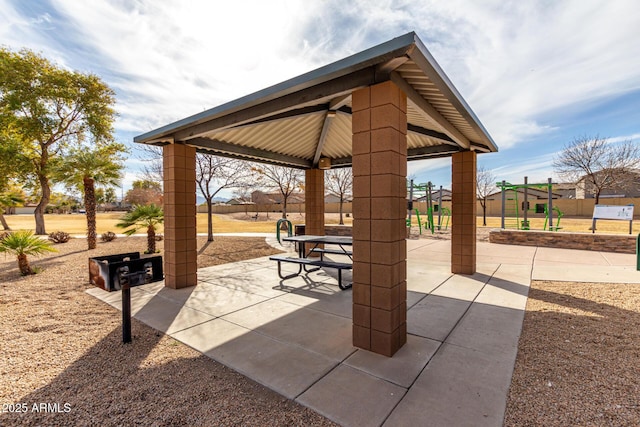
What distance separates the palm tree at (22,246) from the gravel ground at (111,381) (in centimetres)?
307

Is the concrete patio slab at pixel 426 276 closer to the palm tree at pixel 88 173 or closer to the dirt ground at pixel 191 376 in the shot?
the dirt ground at pixel 191 376

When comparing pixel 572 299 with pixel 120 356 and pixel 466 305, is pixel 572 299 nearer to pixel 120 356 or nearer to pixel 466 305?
pixel 466 305

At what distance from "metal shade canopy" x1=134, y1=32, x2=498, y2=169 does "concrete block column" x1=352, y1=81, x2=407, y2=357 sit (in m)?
0.30

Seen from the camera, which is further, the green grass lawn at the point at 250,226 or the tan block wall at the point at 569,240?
the green grass lawn at the point at 250,226

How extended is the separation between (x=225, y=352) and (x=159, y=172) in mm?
14742

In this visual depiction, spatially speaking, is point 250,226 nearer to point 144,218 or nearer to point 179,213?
point 144,218

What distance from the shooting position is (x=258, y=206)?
5103 centimetres

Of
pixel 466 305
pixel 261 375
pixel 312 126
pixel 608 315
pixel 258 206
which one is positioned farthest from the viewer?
pixel 258 206

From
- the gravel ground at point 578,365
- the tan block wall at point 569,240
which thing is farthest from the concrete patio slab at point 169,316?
the tan block wall at point 569,240

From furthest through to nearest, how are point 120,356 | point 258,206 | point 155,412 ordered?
point 258,206, point 120,356, point 155,412

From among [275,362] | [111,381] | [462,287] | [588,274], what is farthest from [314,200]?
[588,274]

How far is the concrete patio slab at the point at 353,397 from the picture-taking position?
7.02 feet

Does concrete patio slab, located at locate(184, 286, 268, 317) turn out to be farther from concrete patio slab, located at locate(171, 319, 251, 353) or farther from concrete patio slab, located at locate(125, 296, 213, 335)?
concrete patio slab, located at locate(171, 319, 251, 353)

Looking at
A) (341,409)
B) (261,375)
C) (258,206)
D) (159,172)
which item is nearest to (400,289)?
(341,409)
